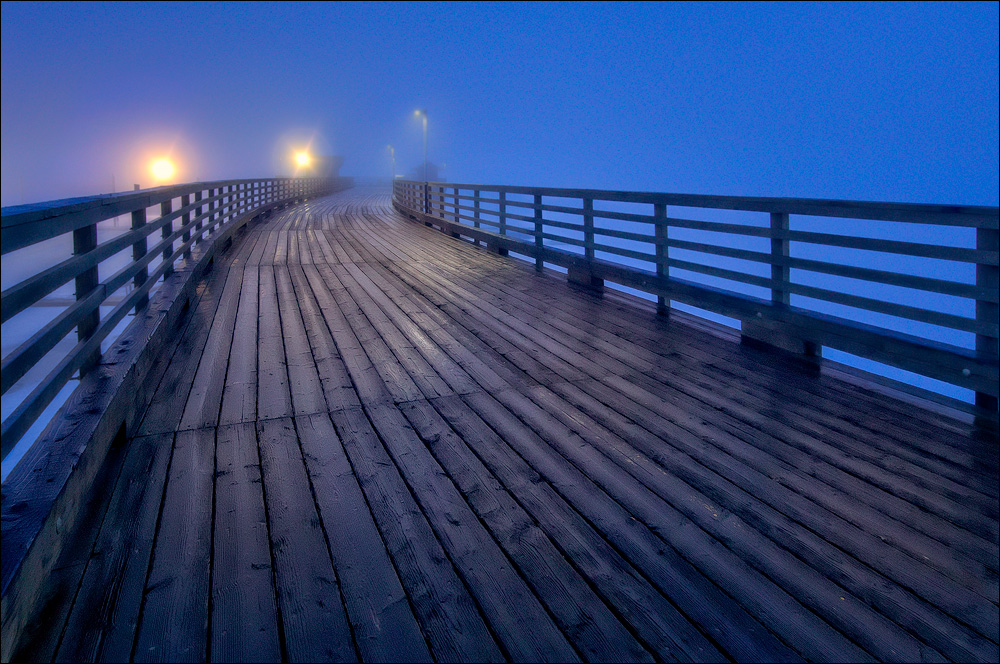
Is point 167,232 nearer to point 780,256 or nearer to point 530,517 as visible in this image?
point 530,517

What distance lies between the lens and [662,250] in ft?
18.8

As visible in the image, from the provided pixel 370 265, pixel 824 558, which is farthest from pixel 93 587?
pixel 370 265

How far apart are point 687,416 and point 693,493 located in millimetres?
855

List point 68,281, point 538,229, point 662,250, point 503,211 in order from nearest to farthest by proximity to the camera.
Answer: point 68,281 → point 662,250 → point 538,229 → point 503,211

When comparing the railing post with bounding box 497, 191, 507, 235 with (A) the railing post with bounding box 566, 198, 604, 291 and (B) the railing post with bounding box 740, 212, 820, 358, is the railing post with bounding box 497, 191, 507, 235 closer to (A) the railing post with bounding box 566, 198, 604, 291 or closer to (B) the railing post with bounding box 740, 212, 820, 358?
(A) the railing post with bounding box 566, 198, 604, 291

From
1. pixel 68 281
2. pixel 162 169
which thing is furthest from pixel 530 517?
pixel 162 169

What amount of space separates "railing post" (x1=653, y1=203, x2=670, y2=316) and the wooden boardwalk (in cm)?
139

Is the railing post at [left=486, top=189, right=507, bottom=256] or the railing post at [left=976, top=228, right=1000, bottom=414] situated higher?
the railing post at [left=486, top=189, right=507, bottom=256]

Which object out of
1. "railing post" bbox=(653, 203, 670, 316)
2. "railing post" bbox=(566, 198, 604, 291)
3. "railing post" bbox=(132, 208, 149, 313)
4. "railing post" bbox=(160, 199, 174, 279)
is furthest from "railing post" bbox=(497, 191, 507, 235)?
"railing post" bbox=(132, 208, 149, 313)

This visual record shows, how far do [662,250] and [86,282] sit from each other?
175 inches

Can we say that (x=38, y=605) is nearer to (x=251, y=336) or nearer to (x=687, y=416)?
(x=687, y=416)

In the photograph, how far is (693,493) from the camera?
253 centimetres

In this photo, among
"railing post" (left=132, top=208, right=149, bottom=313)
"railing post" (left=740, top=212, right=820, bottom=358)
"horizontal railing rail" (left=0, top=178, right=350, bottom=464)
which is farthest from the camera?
"railing post" (left=740, top=212, right=820, bottom=358)

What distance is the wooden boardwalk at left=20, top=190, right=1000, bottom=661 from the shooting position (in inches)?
69.2
